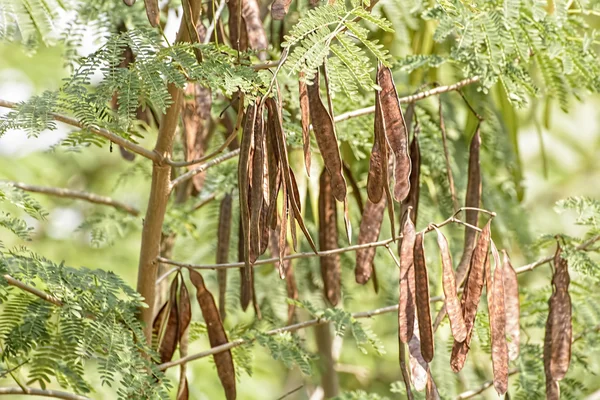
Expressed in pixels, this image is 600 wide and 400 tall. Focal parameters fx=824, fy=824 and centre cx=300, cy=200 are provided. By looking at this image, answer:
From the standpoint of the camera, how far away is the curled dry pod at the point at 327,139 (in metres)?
1.06

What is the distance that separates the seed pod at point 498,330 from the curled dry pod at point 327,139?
235mm

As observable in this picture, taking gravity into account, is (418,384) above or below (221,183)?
below

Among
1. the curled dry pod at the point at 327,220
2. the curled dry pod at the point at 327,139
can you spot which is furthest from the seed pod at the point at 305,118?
the curled dry pod at the point at 327,220

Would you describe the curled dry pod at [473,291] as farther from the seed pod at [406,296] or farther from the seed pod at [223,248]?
the seed pod at [223,248]

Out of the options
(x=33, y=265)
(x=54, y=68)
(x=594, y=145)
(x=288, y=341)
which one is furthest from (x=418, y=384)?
(x=594, y=145)

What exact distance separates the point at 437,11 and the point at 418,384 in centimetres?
68

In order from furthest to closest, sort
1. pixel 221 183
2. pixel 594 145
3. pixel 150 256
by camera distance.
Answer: pixel 594 145 < pixel 221 183 < pixel 150 256

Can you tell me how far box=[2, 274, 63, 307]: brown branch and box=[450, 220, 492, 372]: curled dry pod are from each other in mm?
577

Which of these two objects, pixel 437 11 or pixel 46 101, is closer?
pixel 46 101

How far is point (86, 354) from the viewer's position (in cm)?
117

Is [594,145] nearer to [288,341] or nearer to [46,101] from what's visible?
[288,341]

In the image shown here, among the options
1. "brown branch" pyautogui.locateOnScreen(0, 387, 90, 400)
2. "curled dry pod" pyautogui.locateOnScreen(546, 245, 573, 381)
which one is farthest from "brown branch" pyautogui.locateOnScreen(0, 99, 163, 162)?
"curled dry pod" pyautogui.locateOnScreen(546, 245, 573, 381)

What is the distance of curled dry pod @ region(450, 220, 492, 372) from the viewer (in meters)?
1.09

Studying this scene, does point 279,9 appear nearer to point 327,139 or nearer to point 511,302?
point 327,139
